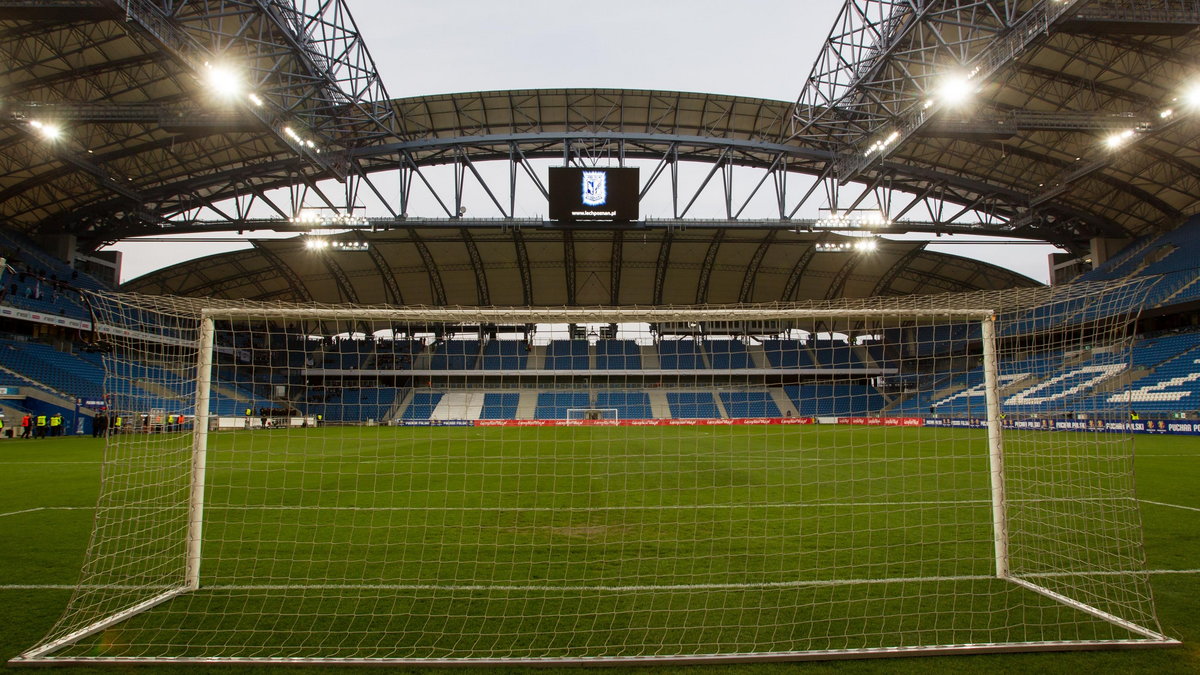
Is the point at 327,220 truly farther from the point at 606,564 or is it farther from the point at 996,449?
the point at 996,449

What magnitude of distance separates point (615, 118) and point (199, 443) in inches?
1050

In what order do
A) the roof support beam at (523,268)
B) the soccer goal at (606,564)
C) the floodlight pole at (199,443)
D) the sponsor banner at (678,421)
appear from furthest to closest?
the roof support beam at (523,268) → the sponsor banner at (678,421) → the floodlight pole at (199,443) → the soccer goal at (606,564)

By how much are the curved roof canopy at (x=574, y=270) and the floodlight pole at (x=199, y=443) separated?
27.0 m

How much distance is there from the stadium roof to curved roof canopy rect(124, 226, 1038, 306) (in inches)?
119

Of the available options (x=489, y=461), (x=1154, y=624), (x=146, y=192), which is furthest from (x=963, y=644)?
(x=146, y=192)

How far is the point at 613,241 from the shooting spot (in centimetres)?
3356

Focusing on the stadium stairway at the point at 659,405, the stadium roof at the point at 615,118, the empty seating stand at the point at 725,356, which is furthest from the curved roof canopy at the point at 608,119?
the stadium stairway at the point at 659,405

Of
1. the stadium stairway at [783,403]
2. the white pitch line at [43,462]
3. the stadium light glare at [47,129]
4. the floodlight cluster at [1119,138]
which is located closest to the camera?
the white pitch line at [43,462]

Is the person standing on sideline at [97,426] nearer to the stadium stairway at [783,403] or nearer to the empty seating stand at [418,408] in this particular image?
the empty seating stand at [418,408]

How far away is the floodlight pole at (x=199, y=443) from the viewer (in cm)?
477

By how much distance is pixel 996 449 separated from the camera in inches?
192

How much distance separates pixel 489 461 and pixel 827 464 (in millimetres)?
7690

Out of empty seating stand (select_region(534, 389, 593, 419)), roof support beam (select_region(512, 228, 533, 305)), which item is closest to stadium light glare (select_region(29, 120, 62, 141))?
roof support beam (select_region(512, 228, 533, 305))

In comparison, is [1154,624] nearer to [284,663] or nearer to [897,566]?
[897,566]
